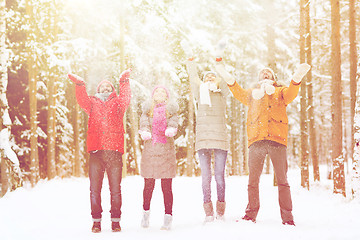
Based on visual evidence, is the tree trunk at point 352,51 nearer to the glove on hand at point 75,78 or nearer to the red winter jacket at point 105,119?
the red winter jacket at point 105,119

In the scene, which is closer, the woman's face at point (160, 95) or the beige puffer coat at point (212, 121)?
the beige puffer coat at point (212, 121)

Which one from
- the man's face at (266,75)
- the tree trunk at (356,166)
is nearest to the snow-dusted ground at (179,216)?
the tree trunk at (356,166)

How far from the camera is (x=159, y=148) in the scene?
6543 millimetres

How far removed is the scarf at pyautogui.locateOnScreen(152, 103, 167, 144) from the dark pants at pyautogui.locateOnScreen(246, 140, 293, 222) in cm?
144

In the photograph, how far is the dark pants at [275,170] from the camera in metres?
6.18

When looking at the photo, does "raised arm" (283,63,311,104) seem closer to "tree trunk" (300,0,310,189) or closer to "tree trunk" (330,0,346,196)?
"tree trunk" (330,0,346,196)

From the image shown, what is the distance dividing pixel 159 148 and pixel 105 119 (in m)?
0.98

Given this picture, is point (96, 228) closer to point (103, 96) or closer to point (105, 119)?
point (105, 119)

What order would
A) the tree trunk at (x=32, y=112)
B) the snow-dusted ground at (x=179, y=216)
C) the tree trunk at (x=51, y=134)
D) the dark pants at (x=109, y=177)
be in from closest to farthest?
the snow-dusted ground at (x=179, y=216) → the dark pants at (x=109, y=177) → the tree trunk at (x=32, y=112) → the tree trunk at (x=51, y=134)

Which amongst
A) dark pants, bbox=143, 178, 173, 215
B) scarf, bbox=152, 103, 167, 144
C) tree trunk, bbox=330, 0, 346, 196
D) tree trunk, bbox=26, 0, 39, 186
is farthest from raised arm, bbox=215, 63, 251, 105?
tree trunk, bbox=26, 0, 39, 186

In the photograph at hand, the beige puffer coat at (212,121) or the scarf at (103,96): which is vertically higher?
the scarf at (103,96)

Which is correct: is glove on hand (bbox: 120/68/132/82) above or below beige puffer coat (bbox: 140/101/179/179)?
above

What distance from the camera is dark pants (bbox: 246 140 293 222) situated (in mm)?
6184

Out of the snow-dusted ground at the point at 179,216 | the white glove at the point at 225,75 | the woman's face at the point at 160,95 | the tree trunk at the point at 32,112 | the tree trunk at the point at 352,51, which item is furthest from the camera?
the tree trunk at the point at 32,112
